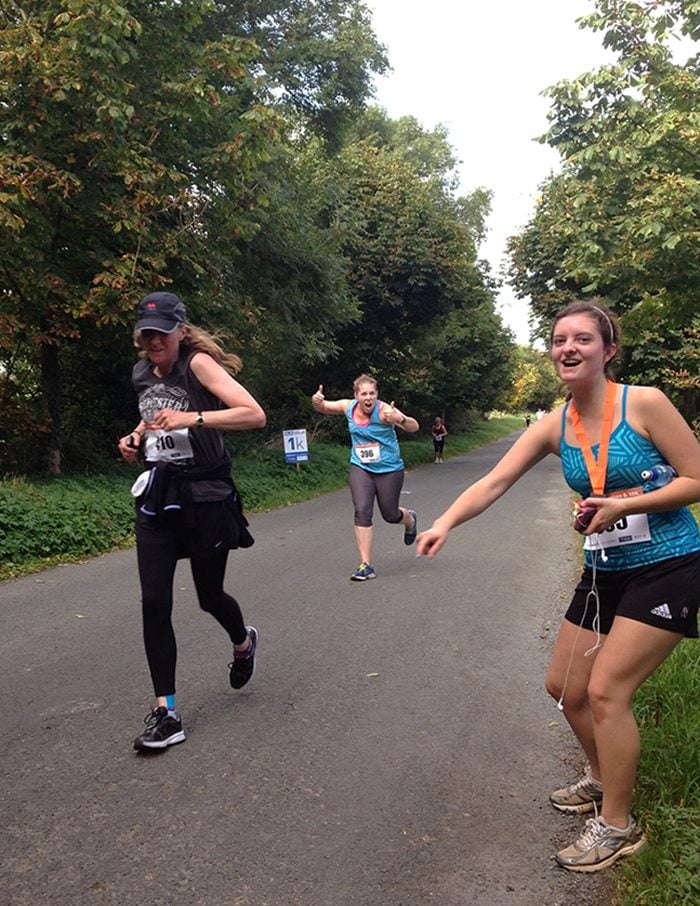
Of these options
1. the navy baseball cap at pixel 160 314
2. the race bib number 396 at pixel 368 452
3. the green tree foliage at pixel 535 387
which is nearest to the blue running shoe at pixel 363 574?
the race bib number 396 at pixel 368 452

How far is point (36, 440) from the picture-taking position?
1198 centimetres

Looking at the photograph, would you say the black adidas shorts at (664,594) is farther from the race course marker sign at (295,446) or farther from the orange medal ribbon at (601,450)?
the race course marker sign at (295,446)

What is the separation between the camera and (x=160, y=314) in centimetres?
358

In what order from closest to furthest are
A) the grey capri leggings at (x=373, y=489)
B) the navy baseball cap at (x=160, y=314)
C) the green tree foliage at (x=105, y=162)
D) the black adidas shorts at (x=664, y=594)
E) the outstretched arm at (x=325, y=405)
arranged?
the black adidas shorts at (x=664, y=594) < the navy baseball cap at (x=160, y=314) < the outstretched arm at (x=325, y=405) < the grey capri leggings at (x=373, y=489) < the green tree foliage at (x=105, y=162)

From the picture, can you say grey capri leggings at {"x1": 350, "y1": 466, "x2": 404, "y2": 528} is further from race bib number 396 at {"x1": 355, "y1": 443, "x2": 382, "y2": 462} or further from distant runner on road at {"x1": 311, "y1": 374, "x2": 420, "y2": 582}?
race bib number 396 at {"x1": 355, "y1": 443, "x2": 382, "y2": 462}

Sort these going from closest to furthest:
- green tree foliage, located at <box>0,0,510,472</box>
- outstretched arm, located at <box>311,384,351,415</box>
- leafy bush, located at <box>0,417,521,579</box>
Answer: outstretched arm, located at <box>311,384,351,415</box>, leafy bush, located at <box>0,417,521,579</box>, green tree foliage, located at <box>0,0,510,472</box>

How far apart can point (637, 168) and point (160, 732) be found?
25.7 ft

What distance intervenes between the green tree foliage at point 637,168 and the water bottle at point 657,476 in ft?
18.7

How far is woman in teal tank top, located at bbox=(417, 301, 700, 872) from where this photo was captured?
2596mm

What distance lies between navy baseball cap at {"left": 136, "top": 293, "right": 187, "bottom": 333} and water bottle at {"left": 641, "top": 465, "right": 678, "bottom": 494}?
218cm

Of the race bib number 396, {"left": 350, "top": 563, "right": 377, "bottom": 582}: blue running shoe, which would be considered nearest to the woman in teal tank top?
{"left": 350, "top": 563, "right": 377, "bottom": 582}: blue running shoe

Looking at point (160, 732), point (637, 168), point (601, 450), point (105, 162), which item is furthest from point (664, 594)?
point (105, 162)

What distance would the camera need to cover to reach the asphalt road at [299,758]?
2684 mm

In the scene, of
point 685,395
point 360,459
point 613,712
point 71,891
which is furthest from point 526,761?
point 685,395
